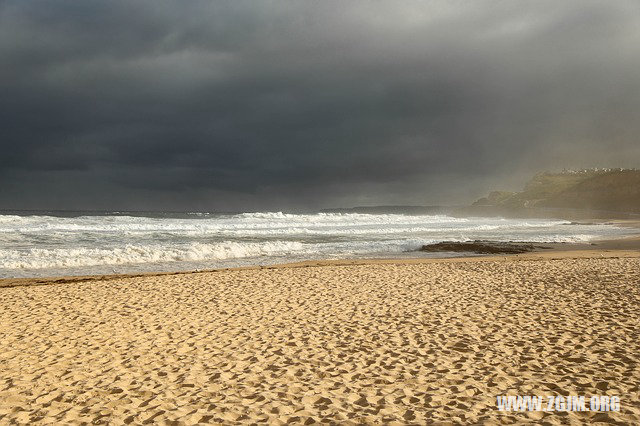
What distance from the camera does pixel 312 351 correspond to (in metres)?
8.02

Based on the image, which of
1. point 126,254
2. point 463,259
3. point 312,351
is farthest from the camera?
point 463,259

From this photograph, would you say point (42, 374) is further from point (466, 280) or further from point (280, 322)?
point (466, 280)

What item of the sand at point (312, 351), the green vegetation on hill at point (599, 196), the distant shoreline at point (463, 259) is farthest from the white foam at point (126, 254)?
the green vegetation on hill at point (599, 196)

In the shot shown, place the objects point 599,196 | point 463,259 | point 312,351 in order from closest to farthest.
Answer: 1. point 312,351
2. point 463,259
3. point 599,196

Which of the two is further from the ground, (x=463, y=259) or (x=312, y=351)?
(x=463, y=259)

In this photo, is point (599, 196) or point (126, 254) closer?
point (126, 254)

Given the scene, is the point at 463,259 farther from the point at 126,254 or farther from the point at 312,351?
the point at 126,254

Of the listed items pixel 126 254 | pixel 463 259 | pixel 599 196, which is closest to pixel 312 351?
pixel 463 259

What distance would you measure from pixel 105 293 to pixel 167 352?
6.85 meters

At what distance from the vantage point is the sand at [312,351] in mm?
5723

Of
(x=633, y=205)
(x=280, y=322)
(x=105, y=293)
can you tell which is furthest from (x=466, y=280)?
(x=633, y=205)

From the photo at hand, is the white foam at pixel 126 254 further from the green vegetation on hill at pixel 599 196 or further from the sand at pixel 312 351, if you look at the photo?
the green vegetation on hill at pixel 599 196

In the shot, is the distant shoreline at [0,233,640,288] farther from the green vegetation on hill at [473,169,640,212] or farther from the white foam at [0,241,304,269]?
the green vegetation on hill at [473,169,640,212]

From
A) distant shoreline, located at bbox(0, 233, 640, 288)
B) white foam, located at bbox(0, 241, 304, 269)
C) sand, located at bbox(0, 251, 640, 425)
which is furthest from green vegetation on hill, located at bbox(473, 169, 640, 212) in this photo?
sand, located at bbox(0, 251, 640, 425)
